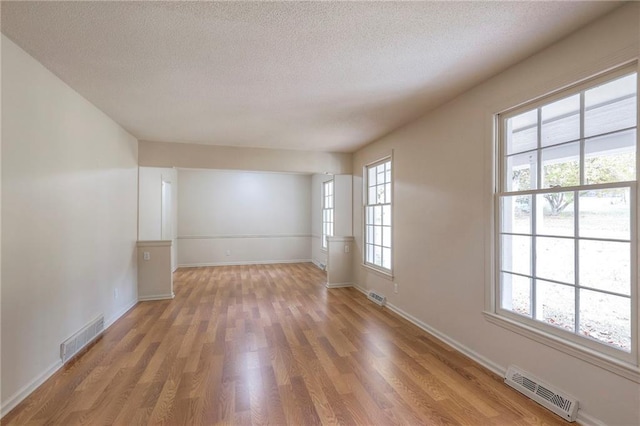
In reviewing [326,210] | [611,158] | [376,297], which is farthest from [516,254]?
[326,210]

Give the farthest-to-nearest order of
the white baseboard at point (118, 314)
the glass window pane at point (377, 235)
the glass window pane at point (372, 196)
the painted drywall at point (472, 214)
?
the glass window pane at point (372, 196), the glass window pane at point (377, 235), the white baseboard at point (118, 314), the painted drywall at point (472, 214)

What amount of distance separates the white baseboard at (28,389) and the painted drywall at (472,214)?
3558 mm

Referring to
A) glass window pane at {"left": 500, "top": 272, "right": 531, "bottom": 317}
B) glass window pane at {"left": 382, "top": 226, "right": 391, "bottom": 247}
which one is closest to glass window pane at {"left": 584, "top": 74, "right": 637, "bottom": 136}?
glass window pane at {"left": 500, "top": 272, "right": 531, "bottom": 317}

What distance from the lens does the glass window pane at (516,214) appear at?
230cm

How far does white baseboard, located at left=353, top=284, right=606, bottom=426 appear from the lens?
Answer: 1811mm

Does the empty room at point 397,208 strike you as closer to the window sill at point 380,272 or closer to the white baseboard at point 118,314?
the white baseboard at point 118,314

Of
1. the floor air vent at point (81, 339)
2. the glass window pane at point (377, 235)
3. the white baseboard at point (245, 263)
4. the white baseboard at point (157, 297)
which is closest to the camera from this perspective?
the floor air vent at point (81, 339)

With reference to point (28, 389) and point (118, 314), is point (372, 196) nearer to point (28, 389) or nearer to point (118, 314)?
point (118, 314)

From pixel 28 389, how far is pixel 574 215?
13.3 ft

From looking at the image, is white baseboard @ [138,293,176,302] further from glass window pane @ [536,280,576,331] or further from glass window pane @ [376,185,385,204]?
glass window pane @ [536,280,576,331]

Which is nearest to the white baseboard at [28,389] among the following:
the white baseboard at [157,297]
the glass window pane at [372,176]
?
the white baseboard at [157,297]

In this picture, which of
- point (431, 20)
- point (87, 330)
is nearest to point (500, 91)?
point (431, 20)

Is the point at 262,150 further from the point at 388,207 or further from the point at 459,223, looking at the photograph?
the point at 459,223

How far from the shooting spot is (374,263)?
15.9 feet
